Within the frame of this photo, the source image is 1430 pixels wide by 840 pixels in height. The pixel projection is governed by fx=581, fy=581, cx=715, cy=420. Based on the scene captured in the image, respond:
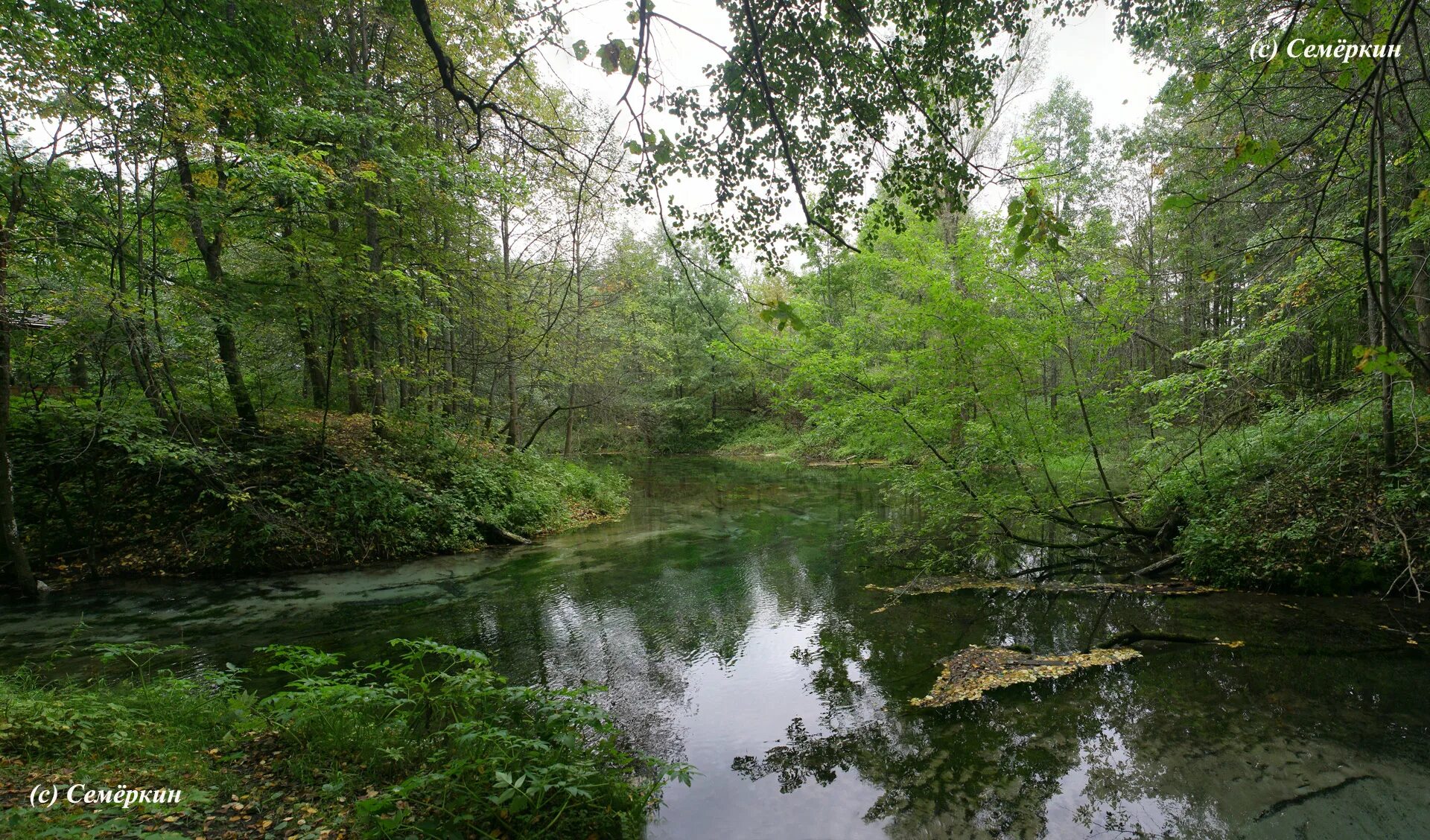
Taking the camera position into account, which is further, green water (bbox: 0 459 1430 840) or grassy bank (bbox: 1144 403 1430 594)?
grassy bank (bbox: 1144 403 1430 594)

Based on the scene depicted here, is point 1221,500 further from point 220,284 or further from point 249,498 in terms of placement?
point 220,284

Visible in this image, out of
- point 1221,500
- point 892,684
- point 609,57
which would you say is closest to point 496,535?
point 892,684

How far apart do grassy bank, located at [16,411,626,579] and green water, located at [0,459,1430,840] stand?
668 millimetres

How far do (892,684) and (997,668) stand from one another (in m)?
0.99

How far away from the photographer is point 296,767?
3.29 m

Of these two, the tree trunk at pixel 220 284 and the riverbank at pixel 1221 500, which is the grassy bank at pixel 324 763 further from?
the tree trunk at pixel 220 284

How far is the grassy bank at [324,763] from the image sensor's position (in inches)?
107

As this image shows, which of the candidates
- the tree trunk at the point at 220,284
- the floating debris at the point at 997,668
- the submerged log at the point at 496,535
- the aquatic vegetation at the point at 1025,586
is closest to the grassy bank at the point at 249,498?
the submerged log at the point at 496,535

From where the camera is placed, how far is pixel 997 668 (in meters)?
5.33

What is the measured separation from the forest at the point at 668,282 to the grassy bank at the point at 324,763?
7 centimetres

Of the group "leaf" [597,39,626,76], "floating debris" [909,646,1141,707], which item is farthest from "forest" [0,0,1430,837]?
"floating debris" [909,646,1141,707]

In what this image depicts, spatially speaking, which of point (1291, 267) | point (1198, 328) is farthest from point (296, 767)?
point (1198, 328)

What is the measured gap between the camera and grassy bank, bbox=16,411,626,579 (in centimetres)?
799

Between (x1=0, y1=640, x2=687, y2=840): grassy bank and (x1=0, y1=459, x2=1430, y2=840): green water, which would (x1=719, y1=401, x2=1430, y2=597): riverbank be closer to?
(x1=0, y1=459, x2=1430, y2=840): green water
